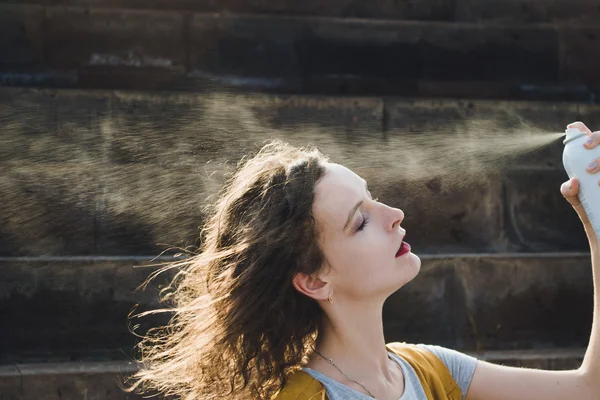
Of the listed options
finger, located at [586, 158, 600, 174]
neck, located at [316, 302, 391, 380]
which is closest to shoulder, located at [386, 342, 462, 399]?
neck, located at [316, 302, 391, 380]

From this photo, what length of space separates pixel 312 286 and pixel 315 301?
0.09 m

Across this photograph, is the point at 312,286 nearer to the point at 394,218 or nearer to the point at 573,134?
the point at 394,218

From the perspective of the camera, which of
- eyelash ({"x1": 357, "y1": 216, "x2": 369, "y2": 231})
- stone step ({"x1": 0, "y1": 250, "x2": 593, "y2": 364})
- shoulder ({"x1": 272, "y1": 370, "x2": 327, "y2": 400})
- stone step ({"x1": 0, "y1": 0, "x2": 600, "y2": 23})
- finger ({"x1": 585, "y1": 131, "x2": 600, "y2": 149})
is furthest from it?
stone step ({"x1": 0, "y1": 0, "x2": 600, "y2": 23})

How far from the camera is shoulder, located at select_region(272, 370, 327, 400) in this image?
231 centimetres

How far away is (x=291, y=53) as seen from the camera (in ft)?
21.5

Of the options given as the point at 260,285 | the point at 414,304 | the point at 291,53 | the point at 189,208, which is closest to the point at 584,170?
the point at 260,285

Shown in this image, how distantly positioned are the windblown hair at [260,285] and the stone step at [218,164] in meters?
2.39

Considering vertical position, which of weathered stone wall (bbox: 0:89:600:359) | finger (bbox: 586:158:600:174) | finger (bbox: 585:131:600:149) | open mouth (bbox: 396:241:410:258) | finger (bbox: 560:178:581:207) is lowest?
weathered stone wall (bbox: 0:89:600:359)

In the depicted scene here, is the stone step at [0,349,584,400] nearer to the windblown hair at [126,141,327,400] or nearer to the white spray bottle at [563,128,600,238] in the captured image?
the windblown hair at [126,141,327,400]

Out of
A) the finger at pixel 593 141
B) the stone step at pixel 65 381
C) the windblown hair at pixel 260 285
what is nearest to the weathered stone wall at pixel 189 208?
the stone step at pixel 65 381

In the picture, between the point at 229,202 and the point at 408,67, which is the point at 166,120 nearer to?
the point at 408,67

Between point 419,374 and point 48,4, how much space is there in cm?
467

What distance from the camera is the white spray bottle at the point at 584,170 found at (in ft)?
8.19

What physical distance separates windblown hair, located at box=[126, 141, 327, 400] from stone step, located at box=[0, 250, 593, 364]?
225 centimetres
